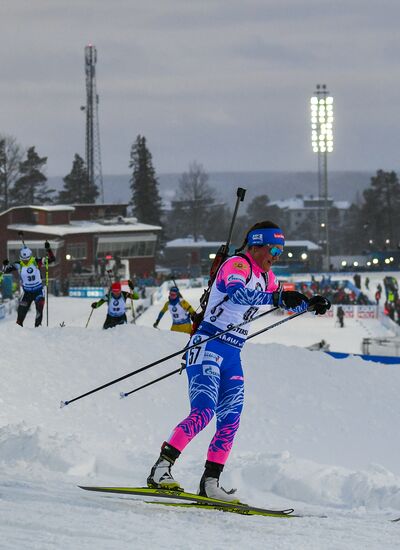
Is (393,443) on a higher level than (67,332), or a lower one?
lower

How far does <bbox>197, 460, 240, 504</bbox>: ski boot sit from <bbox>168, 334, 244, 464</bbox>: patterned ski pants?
2.0 inches

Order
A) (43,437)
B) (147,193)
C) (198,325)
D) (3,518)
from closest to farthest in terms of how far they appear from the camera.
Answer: (3,518)
(198,325)
(43,437)
(147,193)

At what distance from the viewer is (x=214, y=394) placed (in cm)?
627

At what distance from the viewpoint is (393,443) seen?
12539 millimetres

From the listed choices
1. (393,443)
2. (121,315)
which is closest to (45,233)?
(121,315)

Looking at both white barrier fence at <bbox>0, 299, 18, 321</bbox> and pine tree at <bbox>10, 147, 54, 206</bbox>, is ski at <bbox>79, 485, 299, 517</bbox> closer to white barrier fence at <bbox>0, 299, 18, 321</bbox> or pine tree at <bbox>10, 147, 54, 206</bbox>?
white barrier fence at <bbox>0, 299, 18, 321</bbox>

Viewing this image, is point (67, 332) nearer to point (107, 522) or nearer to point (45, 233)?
point (107, 522)

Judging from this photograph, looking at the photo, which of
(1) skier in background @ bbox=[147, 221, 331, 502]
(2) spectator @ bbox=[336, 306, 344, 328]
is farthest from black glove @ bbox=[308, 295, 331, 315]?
(2) spectator @ bbox=[336, 306, 344, 328]

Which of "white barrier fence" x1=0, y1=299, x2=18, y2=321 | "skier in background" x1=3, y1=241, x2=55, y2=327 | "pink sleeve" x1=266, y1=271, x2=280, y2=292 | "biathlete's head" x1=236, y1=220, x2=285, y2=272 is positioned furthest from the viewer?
"white barrier fence" x1=0, y1=299, x2=18, y2=321

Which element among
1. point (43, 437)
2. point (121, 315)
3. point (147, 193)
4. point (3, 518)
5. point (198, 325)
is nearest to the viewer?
point (3, 518)

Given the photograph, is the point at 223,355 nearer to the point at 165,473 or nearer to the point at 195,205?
the point at 165,473

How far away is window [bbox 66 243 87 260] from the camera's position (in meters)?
64.0

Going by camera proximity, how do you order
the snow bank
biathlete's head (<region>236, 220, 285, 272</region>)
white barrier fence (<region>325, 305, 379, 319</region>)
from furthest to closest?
white barrier fence (<region>325, 305, 379, 319</region>)
the snow bank
biathlete's head (<region>236, 220, 285, 272</region>)

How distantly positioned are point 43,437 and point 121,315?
37.5 feet
